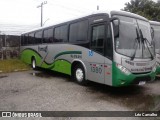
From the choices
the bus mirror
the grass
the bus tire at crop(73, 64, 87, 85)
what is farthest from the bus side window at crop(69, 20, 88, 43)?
the grass

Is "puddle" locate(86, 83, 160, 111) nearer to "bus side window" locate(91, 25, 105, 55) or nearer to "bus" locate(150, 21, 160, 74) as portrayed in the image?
"bus side window" locate(91, 25, 105, 55)

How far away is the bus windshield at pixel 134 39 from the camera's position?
273 inches

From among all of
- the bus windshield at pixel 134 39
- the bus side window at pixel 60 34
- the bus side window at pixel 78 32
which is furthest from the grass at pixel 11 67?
the bus windshield at pixel 134 39

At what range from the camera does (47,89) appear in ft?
27.5

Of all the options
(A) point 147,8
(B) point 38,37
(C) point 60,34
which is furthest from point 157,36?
(A) point 147,8

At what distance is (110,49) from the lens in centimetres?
698

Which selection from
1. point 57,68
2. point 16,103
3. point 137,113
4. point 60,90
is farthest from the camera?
point 57,68

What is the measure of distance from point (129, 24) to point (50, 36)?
5763mm

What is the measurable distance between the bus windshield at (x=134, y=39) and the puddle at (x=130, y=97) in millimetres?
1480

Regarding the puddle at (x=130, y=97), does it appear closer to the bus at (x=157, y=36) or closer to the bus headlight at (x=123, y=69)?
the bus headlight at (x=123, y=69)

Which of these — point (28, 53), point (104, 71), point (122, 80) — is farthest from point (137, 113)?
point (28, 53)

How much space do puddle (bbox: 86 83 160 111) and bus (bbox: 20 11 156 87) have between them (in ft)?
1.66

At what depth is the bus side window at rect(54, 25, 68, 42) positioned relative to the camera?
1019cm

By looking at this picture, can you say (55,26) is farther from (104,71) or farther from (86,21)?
(104,71)
